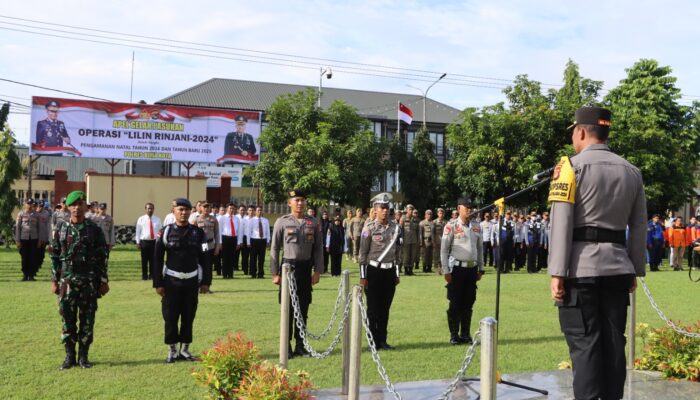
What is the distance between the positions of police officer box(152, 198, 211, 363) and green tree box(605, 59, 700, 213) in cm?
3089

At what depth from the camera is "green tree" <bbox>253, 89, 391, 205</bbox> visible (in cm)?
3472

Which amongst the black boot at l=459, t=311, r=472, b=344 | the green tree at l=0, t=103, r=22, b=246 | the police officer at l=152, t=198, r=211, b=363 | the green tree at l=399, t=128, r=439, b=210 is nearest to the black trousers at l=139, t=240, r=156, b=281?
the police officer at l=152, t=198, r=211, b=363

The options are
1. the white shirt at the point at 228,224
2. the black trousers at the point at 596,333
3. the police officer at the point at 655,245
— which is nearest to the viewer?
the black trousers at the point at 596,333

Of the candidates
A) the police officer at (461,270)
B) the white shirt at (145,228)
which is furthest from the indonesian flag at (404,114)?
the police officer at (461,270)

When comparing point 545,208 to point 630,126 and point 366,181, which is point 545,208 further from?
point 366,181

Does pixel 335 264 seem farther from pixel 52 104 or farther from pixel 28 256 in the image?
pixel 52 104

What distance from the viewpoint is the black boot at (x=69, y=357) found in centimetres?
739

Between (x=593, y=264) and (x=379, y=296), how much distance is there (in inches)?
187

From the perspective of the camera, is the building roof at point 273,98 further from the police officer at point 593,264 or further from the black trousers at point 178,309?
the police officer at point 593,264

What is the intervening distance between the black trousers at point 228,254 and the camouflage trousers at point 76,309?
10444 mm

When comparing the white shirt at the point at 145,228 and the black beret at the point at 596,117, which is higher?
the black beret at the point at 596,117

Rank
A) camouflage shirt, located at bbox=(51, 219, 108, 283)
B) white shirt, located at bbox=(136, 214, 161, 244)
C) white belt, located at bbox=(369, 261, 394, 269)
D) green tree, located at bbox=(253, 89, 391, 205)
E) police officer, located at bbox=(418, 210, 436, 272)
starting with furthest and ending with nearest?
green tree, located at bbox=(253, 89, 391, 205)
police officer, located at bbox=(418, 210, 436, 272)
white shirt, located at bbox=(136, 214, 161, 244)
white belt, located at bbox=(369, 261, 394, 269)
camouflage shirt, located at bbox=(51, 219, 108, 283)

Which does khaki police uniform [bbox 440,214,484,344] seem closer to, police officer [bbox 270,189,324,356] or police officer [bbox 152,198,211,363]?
police officer [bbox 270,189,324,356]

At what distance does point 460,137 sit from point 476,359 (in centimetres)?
2967
